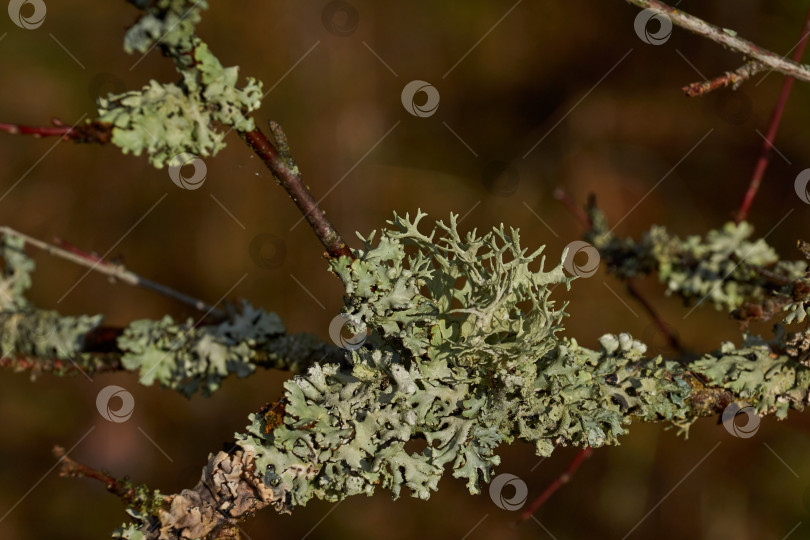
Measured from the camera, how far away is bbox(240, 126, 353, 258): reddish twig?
27.7 inches

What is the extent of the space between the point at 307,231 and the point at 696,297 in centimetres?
116

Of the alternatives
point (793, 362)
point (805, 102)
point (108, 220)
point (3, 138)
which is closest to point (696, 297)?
point (793, 362)

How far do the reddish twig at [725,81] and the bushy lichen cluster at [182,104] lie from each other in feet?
1.43

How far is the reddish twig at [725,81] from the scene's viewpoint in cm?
A: 69

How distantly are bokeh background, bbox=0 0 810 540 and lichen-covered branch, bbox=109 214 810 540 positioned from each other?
0.94m

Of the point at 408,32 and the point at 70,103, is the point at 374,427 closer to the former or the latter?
the point at 408,32

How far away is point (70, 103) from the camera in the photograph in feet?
5.74

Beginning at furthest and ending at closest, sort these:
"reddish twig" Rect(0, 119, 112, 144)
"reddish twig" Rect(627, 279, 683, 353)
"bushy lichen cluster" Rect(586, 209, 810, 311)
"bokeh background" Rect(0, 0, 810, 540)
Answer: "bokeh background" Rect(0, 0, 810, 540) < "reddish twig" Rect(627, 279, 683, 353) < "bushy lichen cluster" Rect(586, 209, 810, 311) < "reddish twig" Rect(0, 119, 112, 144)

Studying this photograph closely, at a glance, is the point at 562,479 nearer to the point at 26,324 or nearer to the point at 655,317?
the point at 655,317

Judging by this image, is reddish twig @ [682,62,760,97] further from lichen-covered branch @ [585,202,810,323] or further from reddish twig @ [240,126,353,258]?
reddish twig @ [240,126,353,258]

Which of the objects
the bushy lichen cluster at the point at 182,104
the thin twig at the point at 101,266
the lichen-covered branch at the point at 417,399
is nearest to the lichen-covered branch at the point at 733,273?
the lichen-covered branch at the point at 417,399

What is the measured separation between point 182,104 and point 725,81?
1.83 feet

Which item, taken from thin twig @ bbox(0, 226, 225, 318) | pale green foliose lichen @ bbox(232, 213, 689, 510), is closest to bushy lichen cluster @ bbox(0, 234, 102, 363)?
thin twig @ bbox(0, 226, 225, 318)

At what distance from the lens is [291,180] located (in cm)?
72
